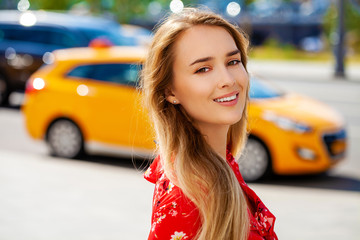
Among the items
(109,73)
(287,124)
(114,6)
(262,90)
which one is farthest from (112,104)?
(114,6)

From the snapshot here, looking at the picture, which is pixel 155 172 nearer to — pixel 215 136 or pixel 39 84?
pixel 215 136

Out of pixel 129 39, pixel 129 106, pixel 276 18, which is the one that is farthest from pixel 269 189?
pixel 276 18

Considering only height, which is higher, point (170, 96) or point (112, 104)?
point (170, 96)

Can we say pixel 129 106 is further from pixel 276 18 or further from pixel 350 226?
pixel 276 18

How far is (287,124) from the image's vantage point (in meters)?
7.43

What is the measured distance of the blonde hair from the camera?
5.92 ft

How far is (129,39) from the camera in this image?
13.7m

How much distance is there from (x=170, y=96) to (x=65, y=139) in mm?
6795

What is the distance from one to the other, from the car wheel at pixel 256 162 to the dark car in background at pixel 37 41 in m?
6.60

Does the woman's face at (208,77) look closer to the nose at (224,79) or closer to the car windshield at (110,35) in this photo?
the nose at (224,79)

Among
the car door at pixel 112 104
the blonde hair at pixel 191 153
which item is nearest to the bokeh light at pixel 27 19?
the car door at pixel 112 104

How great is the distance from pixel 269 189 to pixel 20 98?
31.5ft

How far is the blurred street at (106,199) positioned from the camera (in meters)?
5.66

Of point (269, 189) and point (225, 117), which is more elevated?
point (225, 117)
